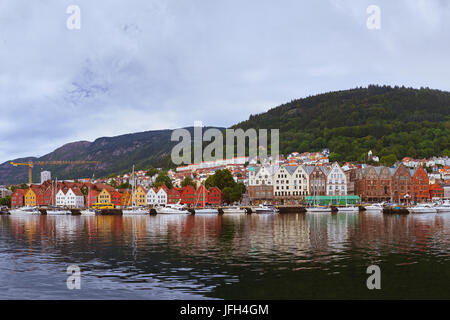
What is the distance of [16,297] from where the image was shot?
1697 centimetres

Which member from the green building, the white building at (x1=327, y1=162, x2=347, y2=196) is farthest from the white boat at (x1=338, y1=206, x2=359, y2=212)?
the white building at (x1=327, y1=162, x2=347, y2=196)

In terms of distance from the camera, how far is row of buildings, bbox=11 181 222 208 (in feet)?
391

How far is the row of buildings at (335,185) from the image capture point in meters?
120

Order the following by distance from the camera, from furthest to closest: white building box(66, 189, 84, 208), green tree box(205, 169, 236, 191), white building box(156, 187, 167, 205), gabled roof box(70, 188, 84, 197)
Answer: gabled roof box(70, 188, 84, 197), white building box(66, 189, 84, 208), white building box(156, 187, 167, 205), green tree box(205, 169, 236, 191)

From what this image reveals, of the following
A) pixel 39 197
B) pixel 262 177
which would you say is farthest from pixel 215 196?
pixel 39 197

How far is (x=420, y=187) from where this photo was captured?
121750mm

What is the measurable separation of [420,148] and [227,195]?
105266mm

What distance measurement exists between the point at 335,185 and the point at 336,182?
0.92 m

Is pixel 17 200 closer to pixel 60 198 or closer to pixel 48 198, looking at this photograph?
pixel 48 198

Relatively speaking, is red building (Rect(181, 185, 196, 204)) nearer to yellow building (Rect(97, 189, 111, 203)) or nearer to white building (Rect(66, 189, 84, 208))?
yellow building (Rect(97, 189, 111, 203))

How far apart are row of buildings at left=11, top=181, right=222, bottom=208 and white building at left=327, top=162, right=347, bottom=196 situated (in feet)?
100

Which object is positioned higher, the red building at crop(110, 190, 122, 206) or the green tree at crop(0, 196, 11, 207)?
the red building at crop(110, 190, 122, 206)
